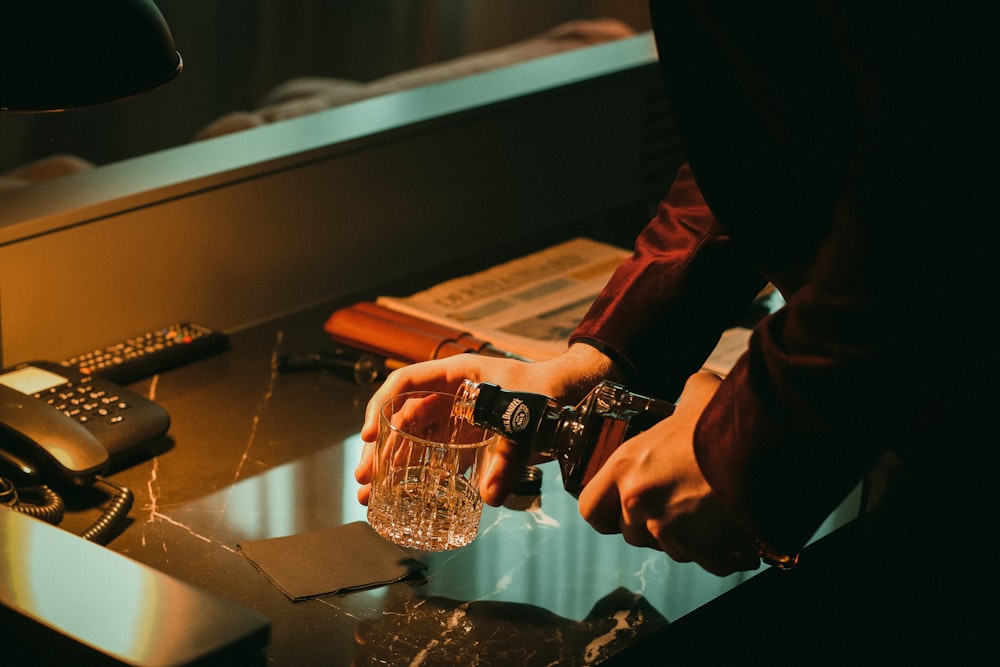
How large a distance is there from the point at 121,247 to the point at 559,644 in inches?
31.9

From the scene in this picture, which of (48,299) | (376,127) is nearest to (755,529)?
(48,299)

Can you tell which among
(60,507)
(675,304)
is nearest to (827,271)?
(675,304)

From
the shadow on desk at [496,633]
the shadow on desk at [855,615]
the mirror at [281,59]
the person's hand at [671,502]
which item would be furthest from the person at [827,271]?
the mirror at [281,59]

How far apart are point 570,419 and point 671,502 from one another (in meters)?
0.15

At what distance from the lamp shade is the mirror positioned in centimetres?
120

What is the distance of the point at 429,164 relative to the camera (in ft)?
6.05

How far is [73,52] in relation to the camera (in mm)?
931

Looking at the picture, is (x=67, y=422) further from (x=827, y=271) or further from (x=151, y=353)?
(x=827, y=271)

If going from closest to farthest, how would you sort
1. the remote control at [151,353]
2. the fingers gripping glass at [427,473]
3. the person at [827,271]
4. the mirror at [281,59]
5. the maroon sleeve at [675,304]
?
the person at [827,271]
the fingers gripping glass at [427,473]
the maroon sleeve at [675,304]
the remote control at [151,353]
the mirror at [281,59]

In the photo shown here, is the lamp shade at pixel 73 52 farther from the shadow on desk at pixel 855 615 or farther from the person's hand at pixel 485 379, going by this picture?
the shadow on desk at pixel 855 615

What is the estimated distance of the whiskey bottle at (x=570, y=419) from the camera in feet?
3.25

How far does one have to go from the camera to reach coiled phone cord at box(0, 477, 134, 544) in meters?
1.09

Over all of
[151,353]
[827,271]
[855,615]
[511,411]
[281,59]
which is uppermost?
[827,271]

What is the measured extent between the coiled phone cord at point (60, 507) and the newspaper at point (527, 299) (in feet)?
1.77
